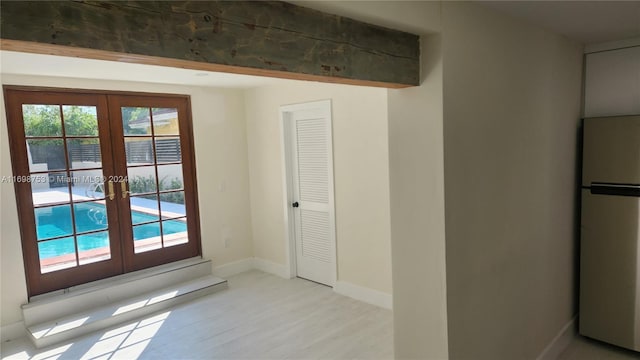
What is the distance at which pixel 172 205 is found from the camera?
16.0 ft

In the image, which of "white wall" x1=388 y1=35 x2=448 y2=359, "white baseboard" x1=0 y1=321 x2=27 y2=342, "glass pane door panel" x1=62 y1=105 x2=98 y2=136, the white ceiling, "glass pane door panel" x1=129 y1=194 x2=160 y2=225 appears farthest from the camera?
"glass pane door panel" x1=129 y1=194 x2=160 y2=225

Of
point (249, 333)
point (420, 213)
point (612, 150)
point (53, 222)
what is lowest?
point (249, 333)

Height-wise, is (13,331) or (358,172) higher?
(358,172)

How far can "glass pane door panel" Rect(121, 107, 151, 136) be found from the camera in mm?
4430

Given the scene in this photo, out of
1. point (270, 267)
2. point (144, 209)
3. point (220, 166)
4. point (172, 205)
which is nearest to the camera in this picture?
point (144, 209)

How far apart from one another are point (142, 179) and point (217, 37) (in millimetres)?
3785

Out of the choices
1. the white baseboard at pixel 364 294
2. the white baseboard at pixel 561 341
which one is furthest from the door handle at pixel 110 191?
the white baseboard at pixel 561 341

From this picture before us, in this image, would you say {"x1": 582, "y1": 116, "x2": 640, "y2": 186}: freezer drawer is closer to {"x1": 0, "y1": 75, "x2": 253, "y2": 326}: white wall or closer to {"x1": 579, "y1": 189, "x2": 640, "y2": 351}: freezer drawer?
{"x1": 579, "y1": 189, "x2": 640, "y2": 351}: freezer drawer

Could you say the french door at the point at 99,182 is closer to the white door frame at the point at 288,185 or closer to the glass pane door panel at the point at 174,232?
the glass pane door panel at the point at 174,232

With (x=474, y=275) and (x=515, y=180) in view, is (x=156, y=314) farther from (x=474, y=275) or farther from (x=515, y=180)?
(x=515, y=180)

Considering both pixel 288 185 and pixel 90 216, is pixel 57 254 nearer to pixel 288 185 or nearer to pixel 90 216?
pixel 90 216

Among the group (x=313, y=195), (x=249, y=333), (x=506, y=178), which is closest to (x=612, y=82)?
(x=506, y=178)

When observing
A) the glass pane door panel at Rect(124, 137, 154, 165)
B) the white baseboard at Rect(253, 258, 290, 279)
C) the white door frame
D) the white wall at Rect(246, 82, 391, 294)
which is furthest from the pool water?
the white wall at Rect(246, 82, 391, 294)

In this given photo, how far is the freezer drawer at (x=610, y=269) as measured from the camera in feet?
9.73
